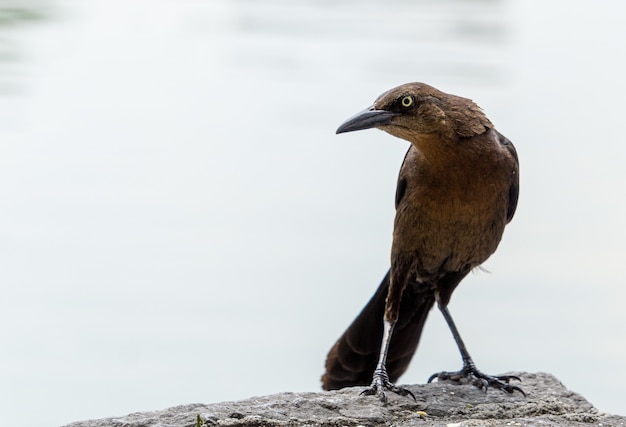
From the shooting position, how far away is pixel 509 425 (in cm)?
351

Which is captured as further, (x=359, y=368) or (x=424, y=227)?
(x=359, y=368)

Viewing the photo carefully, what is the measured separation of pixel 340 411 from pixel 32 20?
2280 mm

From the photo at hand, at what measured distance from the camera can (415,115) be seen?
4188 millimetres

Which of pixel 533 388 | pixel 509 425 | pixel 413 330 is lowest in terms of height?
pixel 509 425

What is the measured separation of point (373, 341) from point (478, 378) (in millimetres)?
660

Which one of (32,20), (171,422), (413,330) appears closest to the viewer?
(32,20)

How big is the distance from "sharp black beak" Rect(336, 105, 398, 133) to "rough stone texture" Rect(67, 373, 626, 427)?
114 cm

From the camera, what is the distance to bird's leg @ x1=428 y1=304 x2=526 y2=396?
4336 mm

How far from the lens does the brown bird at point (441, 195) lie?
4.20 meters

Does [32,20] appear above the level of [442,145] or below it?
below

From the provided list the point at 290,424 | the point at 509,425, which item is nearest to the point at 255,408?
the point at 290,424

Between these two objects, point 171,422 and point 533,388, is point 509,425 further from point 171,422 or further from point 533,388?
point 171,422

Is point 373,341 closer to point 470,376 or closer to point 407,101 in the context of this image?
point 470,376

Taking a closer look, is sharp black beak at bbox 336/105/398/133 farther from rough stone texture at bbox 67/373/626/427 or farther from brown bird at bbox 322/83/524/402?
rough stone texture at bbox 67/373/626/427
